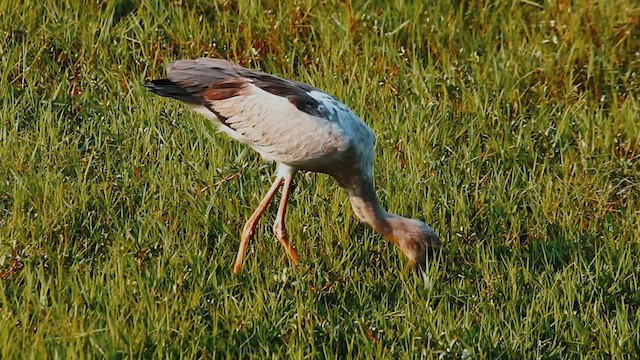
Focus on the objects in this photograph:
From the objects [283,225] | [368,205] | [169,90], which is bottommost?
[283,225]

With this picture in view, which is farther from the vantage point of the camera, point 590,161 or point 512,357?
point 590,161

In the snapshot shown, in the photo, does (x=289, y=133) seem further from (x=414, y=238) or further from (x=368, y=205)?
(x=414, y=238)

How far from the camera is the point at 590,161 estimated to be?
21.3 feet

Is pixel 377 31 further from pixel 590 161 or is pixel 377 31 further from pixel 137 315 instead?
pixel 137 315

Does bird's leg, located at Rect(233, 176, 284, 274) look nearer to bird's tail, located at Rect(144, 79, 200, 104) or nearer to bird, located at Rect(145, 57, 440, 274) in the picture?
bird, located at Rect(145, 57, 440, 274)

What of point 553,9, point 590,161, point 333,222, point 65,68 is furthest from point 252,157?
point 553,9

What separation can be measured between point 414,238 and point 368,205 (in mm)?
321

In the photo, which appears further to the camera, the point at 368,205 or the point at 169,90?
the point at 169,90

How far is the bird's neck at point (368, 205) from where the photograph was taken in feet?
18.7

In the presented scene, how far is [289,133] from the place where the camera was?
5.71 meters

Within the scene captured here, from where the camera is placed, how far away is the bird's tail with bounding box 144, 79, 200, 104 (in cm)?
586

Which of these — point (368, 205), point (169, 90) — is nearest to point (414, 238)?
point (368, 205)

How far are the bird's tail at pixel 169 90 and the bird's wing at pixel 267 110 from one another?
11 millimetres

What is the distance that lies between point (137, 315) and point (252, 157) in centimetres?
173
